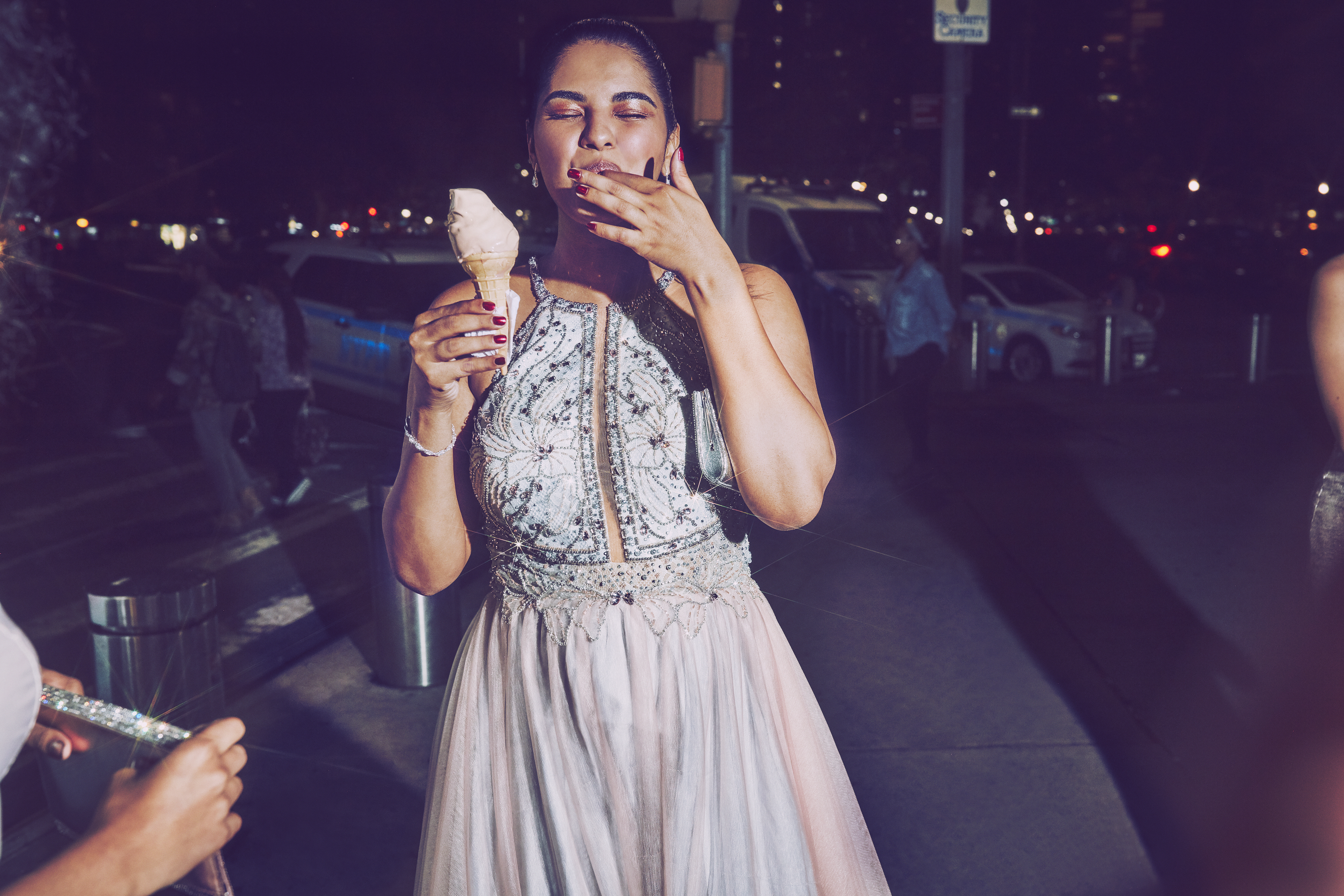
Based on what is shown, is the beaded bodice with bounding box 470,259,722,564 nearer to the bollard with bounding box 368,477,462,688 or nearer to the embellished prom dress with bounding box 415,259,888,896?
the embellished prom dress with bounding box 415,259,888,896

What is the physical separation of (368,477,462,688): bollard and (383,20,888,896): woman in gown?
3224mm

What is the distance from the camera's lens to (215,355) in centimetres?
774

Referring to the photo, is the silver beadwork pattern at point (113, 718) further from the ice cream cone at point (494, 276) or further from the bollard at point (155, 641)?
the bollard at point (155, 641)

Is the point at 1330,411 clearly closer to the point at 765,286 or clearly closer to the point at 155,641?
the point at 765,286

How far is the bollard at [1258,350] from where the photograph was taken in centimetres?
1461

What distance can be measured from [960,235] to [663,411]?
42.4 ft

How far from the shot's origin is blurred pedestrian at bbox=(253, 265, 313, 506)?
8102mm

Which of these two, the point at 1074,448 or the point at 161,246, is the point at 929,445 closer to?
the point at 1074,448

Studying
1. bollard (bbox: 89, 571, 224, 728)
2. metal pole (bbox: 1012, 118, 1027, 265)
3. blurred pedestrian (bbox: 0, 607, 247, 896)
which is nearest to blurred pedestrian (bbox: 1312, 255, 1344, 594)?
blurred pedestrian (bbox: 0, 607, 247, 896)

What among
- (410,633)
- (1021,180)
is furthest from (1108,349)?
(1021,180)

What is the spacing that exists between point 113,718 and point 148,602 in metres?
3.31

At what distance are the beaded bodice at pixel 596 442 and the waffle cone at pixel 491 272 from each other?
0.20 m

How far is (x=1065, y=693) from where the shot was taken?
487 centimetres

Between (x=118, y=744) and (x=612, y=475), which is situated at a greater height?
(x=612, y=475)
